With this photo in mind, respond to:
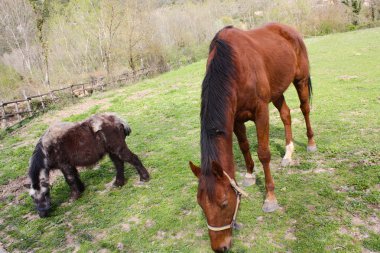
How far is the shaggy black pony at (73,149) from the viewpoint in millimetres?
4363

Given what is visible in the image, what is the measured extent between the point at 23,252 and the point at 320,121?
5.74 metres

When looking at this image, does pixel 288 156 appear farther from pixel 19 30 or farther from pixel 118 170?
pixel 19 30

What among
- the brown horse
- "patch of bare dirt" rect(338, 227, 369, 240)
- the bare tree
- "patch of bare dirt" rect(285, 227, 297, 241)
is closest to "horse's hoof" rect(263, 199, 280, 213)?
the brown horse

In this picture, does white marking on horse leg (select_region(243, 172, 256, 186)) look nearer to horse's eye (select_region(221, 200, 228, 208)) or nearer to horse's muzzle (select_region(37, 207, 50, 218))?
horse's eye (select_region(221, 200, 228, 208))

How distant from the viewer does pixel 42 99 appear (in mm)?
14453

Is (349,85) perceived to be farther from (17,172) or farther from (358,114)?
(17,172)

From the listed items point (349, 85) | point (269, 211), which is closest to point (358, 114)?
point (349, 85)

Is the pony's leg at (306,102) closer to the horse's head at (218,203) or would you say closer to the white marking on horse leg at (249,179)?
the white marking on horse leg at (249,179)

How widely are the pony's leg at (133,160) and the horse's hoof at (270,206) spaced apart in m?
2.14

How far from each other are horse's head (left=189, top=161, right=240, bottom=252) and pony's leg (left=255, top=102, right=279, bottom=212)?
3.61ft

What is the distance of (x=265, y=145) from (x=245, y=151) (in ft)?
2.03

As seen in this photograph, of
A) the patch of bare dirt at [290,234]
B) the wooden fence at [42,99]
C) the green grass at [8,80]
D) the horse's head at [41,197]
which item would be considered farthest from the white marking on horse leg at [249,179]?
the green grass at [8,80]

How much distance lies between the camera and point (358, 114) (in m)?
5.94

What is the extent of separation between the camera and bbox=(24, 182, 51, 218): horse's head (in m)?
4.23
